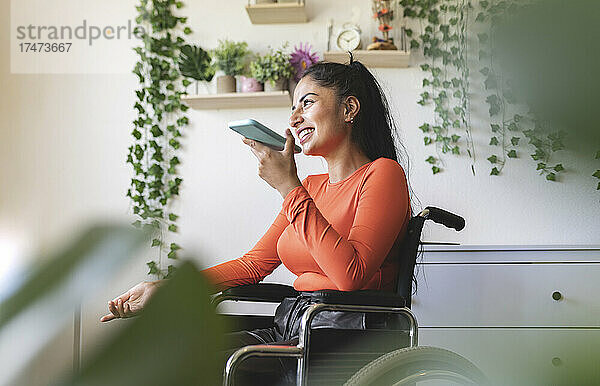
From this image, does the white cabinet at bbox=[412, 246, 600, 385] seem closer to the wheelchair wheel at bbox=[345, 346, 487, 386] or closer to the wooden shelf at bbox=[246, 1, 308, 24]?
the wooden shelf at bbox=[246, 1, 308, 24]

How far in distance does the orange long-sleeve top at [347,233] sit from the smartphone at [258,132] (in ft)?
0.36

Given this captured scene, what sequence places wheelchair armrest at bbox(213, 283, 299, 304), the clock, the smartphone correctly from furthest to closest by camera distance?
1. the clock
2. wheelchair armrest at bbox(213, 283, 299, 304)
3. the smartphone

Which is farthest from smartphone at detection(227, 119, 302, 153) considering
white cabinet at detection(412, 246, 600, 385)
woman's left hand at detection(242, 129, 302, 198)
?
white cabinet at detection(412, 246, 600, 385)

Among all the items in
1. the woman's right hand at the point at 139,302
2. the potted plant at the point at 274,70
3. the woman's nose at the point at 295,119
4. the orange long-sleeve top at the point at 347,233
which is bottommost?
the orange long-sleeve top at the point at 347,233

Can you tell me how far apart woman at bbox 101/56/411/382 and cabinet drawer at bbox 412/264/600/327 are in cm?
88

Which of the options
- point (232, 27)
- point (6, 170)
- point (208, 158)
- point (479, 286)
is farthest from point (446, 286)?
point (6, 170)

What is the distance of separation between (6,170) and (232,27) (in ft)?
4.45

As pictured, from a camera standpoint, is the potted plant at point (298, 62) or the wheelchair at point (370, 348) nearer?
the wheelchair at point (370, 348)

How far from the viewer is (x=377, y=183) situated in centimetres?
152

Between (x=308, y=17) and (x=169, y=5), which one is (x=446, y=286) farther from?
(x=169, y=5)

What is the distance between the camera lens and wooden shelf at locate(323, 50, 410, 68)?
3070 mm

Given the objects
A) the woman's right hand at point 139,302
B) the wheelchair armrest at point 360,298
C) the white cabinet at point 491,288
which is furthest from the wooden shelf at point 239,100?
the woman's right hand at point 139,302

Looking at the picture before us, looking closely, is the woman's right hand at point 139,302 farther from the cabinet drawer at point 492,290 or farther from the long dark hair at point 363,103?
the cabinet drawer at point 492,290

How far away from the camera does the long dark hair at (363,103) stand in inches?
69.4
